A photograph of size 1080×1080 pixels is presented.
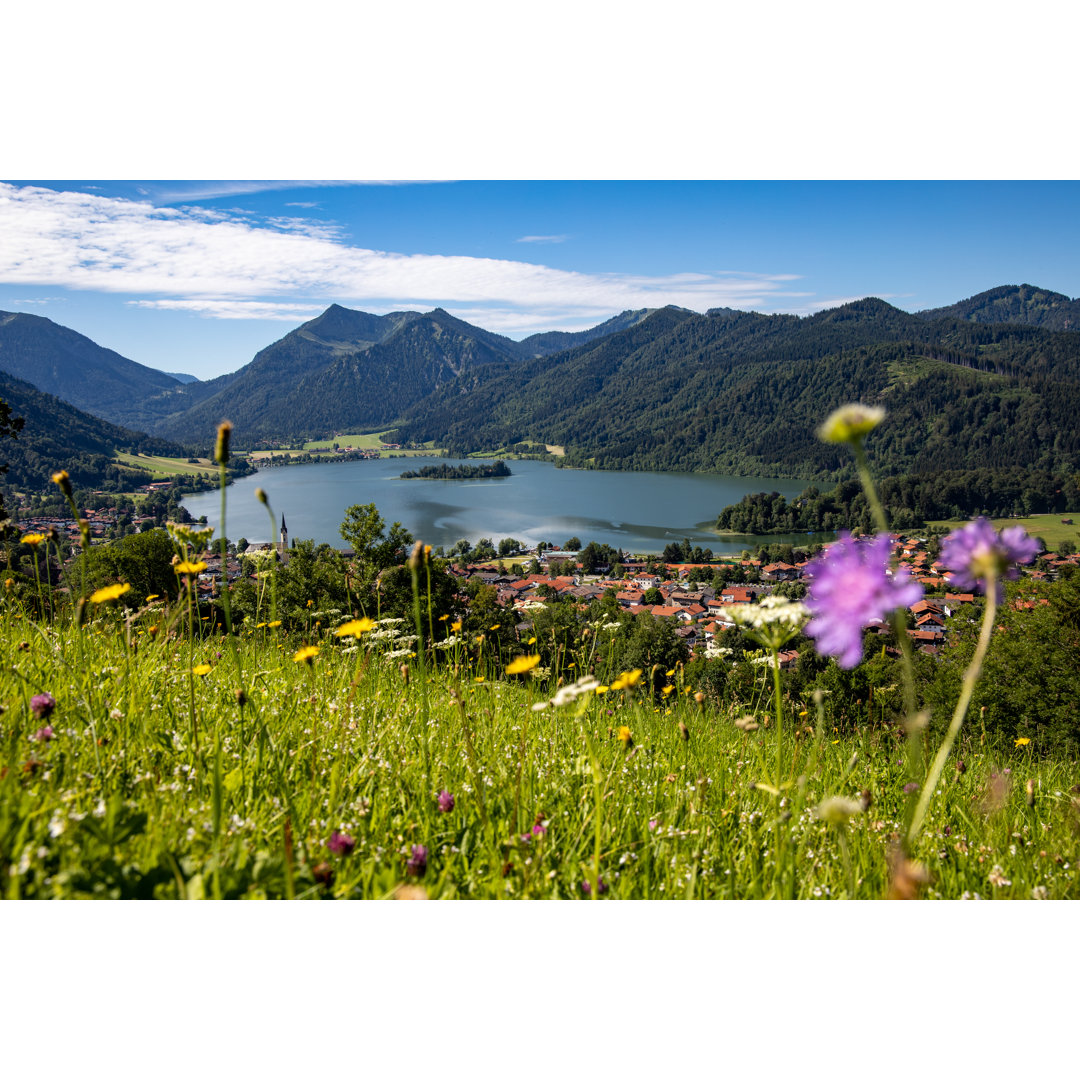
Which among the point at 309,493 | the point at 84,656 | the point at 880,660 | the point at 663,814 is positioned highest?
the point at 84,656

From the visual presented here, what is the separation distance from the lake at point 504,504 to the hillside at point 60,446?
9.06 metres

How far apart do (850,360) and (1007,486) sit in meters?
108

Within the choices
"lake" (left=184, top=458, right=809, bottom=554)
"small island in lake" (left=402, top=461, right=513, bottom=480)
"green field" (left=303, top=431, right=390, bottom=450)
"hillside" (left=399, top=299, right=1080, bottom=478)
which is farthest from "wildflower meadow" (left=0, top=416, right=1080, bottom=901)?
"green field" (left=303, top=431, right=390, bottom=450)

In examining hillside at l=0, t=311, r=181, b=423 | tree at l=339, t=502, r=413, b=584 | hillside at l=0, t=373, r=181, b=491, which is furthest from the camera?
hillside at l=0, t=311, r=181, b=423

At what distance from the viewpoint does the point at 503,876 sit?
1.32 metres

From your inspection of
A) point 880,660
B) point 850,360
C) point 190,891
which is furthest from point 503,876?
point 850,360

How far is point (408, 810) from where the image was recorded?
1472 millimetres

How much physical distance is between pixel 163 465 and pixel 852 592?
3964 inches

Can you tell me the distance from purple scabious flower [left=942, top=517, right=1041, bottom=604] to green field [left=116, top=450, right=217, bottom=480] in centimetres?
8330

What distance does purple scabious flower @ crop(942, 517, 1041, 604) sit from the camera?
2.10ft

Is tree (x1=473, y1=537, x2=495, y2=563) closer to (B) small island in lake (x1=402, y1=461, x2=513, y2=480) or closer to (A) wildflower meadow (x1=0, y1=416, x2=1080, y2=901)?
(A) wildflower meadow (x1=0, y1=416, x2=1080, y2=901)

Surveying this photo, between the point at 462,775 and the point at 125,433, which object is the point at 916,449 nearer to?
the point at 462,775

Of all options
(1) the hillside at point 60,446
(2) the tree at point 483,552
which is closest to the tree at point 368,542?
(1) the hillside at point 60,446

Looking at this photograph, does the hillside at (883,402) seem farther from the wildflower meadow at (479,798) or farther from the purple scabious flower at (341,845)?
the purple scabious flower at (341,845)
